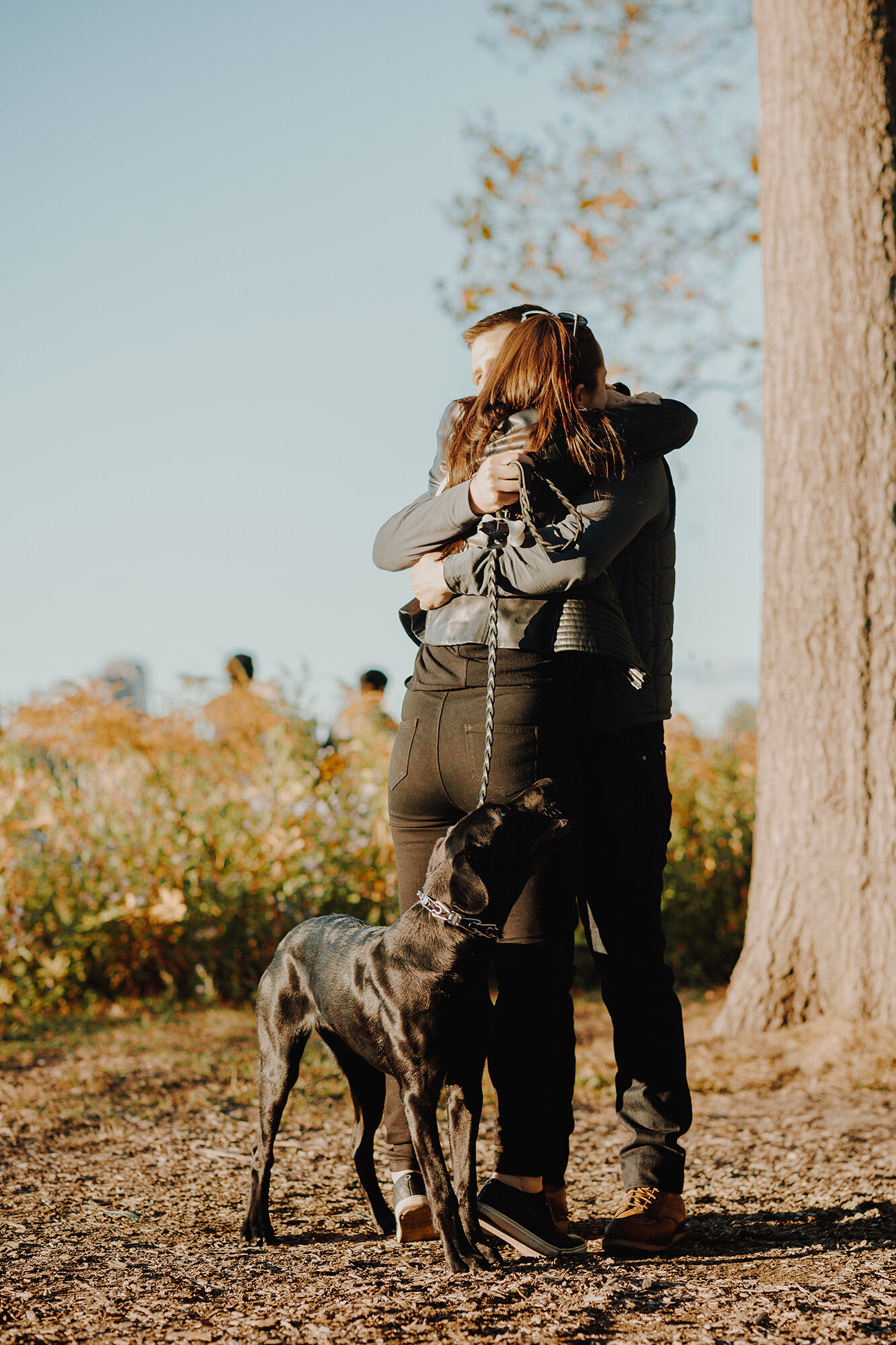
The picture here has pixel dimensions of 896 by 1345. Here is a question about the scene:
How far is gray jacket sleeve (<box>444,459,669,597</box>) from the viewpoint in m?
2.35

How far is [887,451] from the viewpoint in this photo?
15.4 ft

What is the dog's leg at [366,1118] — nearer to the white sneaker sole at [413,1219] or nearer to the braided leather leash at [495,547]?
the white sneaker sole at [413,1219]

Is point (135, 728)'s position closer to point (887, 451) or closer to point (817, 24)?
point (887, 451)

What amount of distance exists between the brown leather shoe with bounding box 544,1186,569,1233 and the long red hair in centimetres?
174

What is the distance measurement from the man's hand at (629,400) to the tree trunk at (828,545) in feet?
7.82

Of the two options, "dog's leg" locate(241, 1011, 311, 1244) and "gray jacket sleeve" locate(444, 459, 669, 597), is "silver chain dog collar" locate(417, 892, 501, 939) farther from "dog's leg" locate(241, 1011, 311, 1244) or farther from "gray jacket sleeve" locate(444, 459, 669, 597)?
"gray jacket sleeve" locate(444, 459, 669, 597)

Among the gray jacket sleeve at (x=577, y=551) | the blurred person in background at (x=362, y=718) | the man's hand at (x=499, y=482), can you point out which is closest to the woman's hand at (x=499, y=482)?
the man's hand at (x=499, y=482)

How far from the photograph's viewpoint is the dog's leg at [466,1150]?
7.64 ft

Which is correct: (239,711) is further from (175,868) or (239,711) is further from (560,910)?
(560,910)

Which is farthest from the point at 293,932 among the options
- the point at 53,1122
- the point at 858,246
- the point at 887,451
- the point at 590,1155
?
the point at 858,246

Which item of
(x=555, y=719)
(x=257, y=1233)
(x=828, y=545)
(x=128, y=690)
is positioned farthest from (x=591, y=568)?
(x=128, y=690)

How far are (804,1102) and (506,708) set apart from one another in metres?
2.67

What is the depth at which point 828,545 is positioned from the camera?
4754 millimetres

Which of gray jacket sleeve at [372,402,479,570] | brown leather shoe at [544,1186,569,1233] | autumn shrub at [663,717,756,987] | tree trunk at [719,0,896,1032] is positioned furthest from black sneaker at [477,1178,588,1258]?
autumn shrub at [663,717,756,987]
